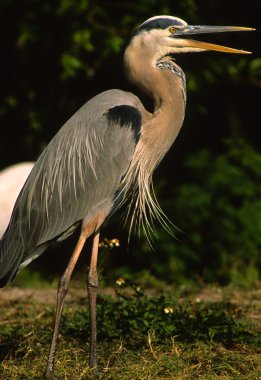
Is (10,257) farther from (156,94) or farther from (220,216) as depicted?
(220,216)

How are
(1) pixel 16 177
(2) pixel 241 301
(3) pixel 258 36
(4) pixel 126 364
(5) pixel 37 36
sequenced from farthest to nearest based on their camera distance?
(3) pixel 258 36, (5) pixel 37 36, (1) pixel 16 177, (2) pixel 241 301, (4) pixel 126 364

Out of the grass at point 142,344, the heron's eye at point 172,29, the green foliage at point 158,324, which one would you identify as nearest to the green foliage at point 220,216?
the grass at point 142,344

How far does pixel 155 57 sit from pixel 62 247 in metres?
4.85

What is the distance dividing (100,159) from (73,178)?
0.66 feet

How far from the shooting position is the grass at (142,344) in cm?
459

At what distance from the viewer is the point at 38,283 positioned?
775cm

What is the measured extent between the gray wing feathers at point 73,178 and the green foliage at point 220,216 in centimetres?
289

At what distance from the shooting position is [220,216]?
8.27 metres

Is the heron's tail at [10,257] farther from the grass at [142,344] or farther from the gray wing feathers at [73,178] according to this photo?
the grass at [142,344]

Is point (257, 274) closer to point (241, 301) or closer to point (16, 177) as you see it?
point (241, 301)

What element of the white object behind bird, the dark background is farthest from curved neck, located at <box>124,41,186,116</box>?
the dark background

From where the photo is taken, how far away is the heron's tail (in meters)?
5.05

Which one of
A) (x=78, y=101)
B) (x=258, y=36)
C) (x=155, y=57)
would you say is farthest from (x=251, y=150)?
(x=155, y=57)

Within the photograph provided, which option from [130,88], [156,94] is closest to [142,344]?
[156,94]
